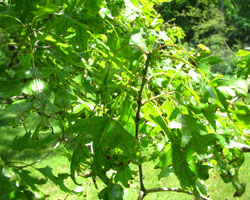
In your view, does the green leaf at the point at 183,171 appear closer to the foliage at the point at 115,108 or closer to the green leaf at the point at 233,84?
the foliage at the point at 115,108

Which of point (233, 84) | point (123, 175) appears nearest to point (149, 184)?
point (123, 175)

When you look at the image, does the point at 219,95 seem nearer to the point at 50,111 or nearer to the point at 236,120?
the point at 236,120

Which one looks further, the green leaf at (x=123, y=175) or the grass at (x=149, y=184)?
the grass at (x=149, y=184)

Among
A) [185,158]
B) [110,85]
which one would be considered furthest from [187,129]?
[110,85]

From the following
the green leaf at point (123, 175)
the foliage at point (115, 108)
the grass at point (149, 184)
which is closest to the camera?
the foliage at point (115, 108)

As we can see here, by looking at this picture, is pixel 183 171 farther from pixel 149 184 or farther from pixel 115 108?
pixel 149 184

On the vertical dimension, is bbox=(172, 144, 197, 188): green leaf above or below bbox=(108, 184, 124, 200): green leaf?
above

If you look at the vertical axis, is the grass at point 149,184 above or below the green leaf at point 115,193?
below

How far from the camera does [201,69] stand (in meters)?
0.79

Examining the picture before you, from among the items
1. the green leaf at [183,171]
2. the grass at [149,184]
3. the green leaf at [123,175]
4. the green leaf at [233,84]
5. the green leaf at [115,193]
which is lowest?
the grass at [149,184]

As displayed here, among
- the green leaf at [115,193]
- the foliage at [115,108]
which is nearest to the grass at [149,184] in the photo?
the foliage at [115,108]

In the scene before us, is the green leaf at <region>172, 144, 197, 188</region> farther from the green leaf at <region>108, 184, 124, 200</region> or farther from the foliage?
the green leaf at <region>108, 184, 124, 200</region>

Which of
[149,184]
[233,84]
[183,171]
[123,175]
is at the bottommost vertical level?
[149,184]

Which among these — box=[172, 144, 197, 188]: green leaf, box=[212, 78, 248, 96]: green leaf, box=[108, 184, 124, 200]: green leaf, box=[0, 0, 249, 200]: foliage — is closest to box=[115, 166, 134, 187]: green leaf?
box=[0, 0, 249, 200]: foliage
